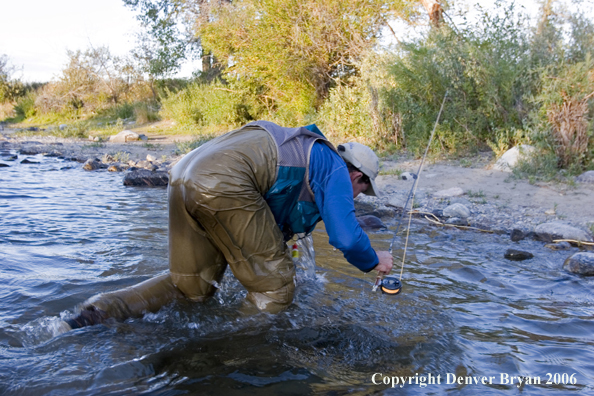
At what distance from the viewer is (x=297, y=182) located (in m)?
3.13

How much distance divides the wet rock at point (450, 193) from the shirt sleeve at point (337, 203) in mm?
5332

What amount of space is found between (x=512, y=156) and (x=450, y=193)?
1.59 metres

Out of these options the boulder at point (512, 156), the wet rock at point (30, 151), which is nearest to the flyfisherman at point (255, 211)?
the boulder at point (512, 156)

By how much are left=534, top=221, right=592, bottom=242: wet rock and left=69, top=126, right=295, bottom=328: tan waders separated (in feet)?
13.3

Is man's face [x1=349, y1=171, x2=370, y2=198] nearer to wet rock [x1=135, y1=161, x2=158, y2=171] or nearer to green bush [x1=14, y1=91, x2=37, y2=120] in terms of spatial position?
wet rock [x1=135, y1=161, x2=158, y2=171]

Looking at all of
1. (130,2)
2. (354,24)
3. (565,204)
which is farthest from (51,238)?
(130,2)

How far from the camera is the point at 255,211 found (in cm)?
310

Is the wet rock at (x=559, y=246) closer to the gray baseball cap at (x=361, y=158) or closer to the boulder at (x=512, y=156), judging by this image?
the boulder at (x=512, y=156)

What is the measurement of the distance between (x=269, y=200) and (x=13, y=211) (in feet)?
17.7

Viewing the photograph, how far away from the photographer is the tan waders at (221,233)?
3.01 metres

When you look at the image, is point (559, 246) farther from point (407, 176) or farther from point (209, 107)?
point (209, 107)

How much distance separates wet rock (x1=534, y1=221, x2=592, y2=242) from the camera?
600 cm

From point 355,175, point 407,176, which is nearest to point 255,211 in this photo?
point 355,175

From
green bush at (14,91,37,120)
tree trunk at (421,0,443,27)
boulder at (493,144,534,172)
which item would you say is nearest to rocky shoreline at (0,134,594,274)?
boulder at (493,144,534,172)
